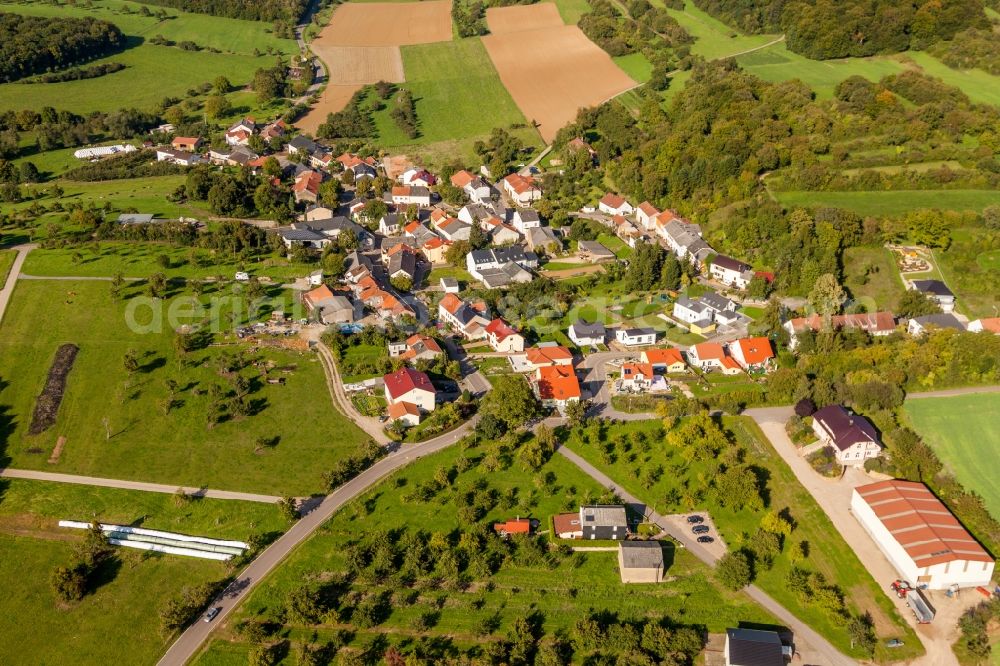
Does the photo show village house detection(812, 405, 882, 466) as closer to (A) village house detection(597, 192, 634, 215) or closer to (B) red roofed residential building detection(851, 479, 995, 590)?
(B) red roofed residential building detection(851, 479, 995, 590)

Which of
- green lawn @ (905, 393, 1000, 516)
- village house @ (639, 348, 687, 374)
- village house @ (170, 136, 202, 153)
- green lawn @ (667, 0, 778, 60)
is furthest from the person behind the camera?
green lawn @ (667, 0, 778, 60)

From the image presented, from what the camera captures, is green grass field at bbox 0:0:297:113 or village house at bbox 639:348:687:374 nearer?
village house at bbox 639:348:687:374

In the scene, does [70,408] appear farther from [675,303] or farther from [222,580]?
[675,303]

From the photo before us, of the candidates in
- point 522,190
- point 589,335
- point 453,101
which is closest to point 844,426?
point 589,335

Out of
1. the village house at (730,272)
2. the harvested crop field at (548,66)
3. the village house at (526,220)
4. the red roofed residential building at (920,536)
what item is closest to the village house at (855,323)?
the village house at (730,272)

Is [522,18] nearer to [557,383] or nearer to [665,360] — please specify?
[665,360]

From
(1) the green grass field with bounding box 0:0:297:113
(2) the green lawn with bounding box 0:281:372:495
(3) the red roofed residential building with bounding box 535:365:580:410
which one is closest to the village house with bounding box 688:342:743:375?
(3) the red roofed residential building with bounding box 535:365:580:410

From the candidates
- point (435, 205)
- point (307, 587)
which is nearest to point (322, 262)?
point (435, 205)
